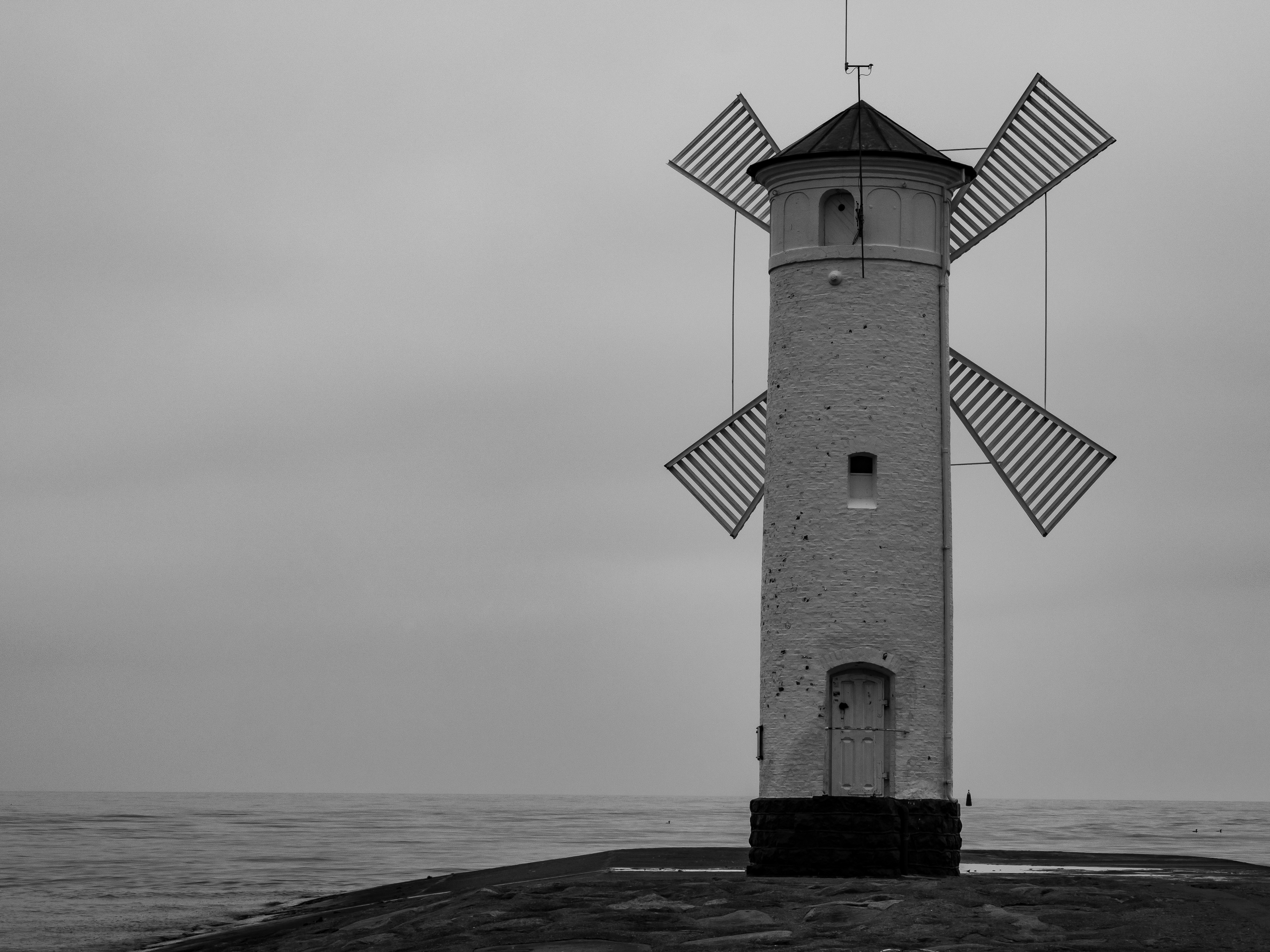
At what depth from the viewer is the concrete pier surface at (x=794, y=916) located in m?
13.4

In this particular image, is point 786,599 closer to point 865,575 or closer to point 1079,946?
point 865,575

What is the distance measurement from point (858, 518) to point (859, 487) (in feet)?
1.23

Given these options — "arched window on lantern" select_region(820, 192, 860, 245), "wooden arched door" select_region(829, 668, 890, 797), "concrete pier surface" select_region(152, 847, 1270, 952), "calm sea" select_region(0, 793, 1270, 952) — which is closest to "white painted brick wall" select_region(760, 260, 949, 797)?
"wooden arched door" select_region(829, 668, 890, 797)

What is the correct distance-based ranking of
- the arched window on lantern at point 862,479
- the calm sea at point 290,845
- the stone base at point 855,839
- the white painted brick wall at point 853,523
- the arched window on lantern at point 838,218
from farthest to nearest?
the calm sea at point 290,845 < the arched window on lantern at point 838,218 < the arched window on lantern at point 862,479 < the white painted brick wall at point 853,523 < the stone base at point 855,839

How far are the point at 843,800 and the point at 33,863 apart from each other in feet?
89.3

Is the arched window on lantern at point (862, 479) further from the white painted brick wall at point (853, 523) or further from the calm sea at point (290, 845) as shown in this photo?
the calm sea at point (290, 845)

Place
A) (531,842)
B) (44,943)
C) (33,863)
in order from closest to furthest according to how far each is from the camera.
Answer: (44,943)
(33,863)
(531,842)

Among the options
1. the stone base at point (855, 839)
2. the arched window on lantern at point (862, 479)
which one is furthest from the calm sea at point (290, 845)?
the arched window on lantern at point (862, 479)

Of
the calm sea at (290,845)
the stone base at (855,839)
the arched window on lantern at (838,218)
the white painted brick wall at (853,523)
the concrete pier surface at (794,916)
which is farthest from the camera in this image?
the calm sea at (290,845)

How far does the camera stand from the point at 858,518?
18.1 metres

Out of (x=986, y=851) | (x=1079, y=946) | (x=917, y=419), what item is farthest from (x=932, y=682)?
(x=986, y=851)

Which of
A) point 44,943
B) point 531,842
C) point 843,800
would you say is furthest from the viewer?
point 531,842

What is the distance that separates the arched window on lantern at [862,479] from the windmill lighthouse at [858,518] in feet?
0.06

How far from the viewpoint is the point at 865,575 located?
59.0ft
